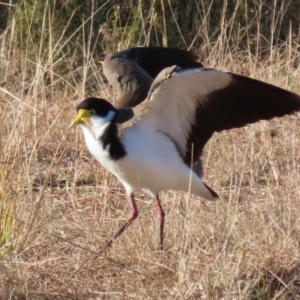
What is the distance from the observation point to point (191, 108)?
14.3 feet

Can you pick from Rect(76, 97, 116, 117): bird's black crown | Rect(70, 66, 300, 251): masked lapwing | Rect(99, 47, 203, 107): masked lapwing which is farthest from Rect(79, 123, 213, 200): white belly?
Rect(99, 47, 203, 107): masked lapwing

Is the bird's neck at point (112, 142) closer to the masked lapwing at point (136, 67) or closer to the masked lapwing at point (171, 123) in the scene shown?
the masked lapwing at point (171, 123)

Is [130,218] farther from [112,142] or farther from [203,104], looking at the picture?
[203,104]

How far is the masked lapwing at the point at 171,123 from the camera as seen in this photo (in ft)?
13.7

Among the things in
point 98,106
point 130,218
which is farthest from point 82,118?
point 130,218

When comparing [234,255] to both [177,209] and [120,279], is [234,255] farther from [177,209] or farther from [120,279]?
[177,209]

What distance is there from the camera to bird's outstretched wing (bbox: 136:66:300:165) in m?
4.10

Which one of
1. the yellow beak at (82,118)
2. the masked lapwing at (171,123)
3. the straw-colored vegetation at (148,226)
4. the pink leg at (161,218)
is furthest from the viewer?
the yellow beak at (82,118)

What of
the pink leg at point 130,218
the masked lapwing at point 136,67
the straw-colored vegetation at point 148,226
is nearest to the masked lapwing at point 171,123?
the pink leg at point 130,218

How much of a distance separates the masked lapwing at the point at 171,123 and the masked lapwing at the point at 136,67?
0.35 meters

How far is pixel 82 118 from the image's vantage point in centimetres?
446

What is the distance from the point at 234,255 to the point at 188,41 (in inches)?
201

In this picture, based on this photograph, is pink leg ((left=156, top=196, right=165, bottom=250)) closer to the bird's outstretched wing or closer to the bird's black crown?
the bird's outstretched wing

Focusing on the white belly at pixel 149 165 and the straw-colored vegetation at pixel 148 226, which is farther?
the white belly at pixel 149 165
